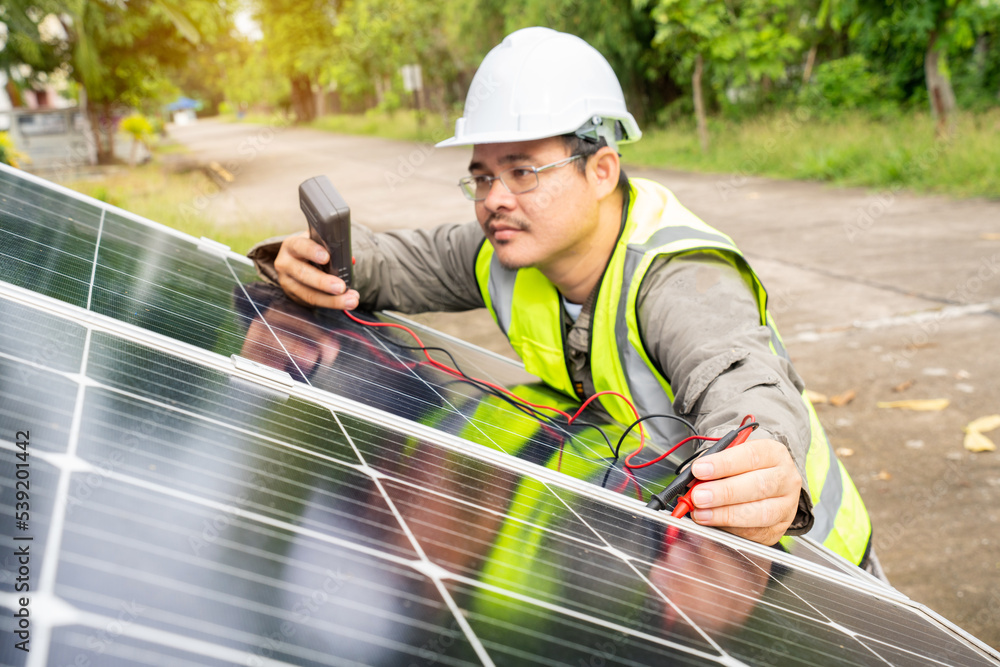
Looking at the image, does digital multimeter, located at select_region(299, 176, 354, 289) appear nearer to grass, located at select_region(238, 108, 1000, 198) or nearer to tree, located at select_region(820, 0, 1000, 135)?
grass, located at select_region(238, 108, 1000, 198)

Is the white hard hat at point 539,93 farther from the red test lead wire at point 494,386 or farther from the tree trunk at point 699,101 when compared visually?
the tree trunk at point 699,101

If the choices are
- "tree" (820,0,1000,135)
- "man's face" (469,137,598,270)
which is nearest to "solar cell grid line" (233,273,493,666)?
"man's face" (469,137,598,270)

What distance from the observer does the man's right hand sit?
2500 millimetres

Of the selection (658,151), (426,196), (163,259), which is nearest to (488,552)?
(163,259)

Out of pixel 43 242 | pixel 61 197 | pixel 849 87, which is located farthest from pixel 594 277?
pixel 849 87

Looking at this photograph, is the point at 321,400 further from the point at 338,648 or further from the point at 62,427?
the point at 338,648

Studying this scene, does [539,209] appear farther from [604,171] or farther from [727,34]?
[727,34]

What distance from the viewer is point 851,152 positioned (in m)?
12.4

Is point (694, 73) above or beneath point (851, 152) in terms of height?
above

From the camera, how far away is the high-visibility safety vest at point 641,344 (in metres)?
2.21

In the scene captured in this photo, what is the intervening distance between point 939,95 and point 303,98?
49.7m

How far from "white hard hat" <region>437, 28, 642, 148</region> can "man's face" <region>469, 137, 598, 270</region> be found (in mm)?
71

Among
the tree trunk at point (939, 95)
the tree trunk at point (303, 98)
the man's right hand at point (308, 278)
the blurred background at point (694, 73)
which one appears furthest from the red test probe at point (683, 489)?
the tree trunk at point (303, 98)

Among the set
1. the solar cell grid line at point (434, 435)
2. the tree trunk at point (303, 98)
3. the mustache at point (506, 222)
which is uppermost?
the tree trunk at point (303, 98)
